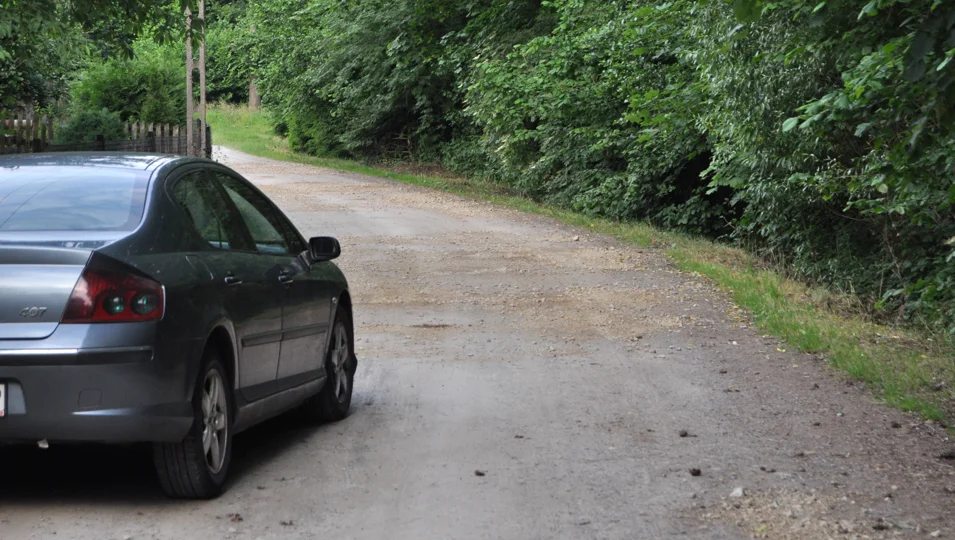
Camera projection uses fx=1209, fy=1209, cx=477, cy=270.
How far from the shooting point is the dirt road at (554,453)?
5.25 metres

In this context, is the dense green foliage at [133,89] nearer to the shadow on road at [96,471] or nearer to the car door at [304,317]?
the car door at [304,317]

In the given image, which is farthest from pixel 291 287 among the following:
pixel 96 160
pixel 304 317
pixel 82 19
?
pixel 82 19

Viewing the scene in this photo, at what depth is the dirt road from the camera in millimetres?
5246

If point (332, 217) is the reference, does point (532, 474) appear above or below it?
above

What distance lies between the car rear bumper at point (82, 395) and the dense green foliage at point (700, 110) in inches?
135

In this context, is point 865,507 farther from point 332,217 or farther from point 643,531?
point 332,217

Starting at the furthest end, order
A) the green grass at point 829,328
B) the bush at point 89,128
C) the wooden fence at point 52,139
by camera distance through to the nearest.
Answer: the bush at point 89,128 → the wooden fence at point 52,139 → the green grass at point 829,328

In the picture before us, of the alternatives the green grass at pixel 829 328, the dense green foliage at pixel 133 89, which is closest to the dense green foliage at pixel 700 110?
the green grass at pixel 829 328

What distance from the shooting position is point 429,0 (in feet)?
109

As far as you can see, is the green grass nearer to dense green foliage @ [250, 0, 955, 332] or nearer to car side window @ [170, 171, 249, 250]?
dense green foliage @ [250, 0, 955, 332]

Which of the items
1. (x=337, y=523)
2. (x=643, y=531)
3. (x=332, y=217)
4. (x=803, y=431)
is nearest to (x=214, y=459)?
(x=337, y=523)

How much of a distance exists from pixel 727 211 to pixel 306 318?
18.2 meters

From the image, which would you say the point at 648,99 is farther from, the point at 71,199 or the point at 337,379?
the point at 71,199

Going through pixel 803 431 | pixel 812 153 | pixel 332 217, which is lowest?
pixel 332 217
